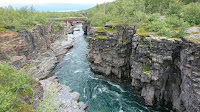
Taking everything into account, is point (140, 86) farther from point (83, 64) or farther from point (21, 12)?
point (21, 12)

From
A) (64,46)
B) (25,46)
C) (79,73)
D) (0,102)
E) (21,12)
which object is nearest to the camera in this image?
(0,102)

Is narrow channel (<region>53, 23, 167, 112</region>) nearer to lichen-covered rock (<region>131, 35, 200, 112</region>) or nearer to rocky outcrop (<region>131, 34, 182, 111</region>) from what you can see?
rocky outcrop (<region>131, 34, 182, 111</region>)

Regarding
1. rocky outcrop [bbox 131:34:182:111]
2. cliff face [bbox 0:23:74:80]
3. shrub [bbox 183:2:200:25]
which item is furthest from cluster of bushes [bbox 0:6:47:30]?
shrub [bbox 183:2:200:25]

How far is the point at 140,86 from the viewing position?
96.8 feet

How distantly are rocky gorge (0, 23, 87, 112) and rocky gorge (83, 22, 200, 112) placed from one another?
47.5 feet

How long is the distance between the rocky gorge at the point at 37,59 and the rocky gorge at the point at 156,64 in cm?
1449

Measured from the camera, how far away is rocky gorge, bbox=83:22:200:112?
19703 millimetres

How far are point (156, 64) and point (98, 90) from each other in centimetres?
1799

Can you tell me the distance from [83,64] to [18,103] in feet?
111

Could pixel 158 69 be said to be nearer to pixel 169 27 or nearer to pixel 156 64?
pixel 156 64

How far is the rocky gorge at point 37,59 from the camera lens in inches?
975

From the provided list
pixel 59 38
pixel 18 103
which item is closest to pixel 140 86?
pixel 18 103

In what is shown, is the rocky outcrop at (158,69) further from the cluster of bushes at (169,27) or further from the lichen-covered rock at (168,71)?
the cluster of bushes at (169,27)

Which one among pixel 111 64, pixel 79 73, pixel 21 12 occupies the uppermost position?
pixel 21 12
